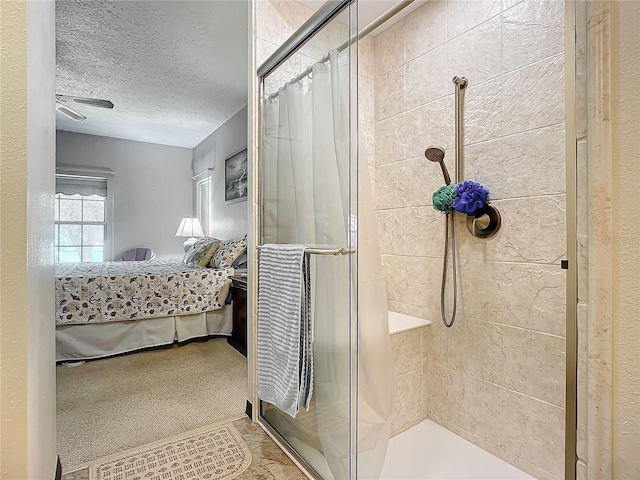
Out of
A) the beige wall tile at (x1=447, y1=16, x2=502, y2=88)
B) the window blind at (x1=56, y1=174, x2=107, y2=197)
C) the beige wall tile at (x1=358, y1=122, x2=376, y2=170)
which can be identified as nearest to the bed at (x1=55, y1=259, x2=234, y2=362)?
the beige wall tile at (x1=358, y1=122, x2=376, y2=170)

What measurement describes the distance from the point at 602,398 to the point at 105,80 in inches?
176

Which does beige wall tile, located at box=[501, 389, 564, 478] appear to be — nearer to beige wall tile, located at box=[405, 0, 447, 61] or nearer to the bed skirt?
beige wall tile, located at box=[405, 0, 447, 61]

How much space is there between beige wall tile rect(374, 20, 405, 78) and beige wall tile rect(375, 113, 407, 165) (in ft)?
1.11

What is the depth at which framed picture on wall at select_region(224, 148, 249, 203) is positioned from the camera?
13.5 ft

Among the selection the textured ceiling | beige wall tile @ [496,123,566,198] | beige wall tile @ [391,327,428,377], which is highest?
the textured ceiling

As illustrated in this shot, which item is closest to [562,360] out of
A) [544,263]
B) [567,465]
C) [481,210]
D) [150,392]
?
[544,263]

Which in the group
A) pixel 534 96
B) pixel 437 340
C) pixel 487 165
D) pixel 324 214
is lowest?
pixel 437 340

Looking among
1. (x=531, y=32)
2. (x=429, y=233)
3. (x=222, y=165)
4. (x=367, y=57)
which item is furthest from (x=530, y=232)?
(x=222, y=165)

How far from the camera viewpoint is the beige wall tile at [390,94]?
214 cm

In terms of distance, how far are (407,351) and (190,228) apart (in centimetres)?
431

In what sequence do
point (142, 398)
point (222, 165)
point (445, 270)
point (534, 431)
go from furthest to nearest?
point (222, 165)
point (142, 398)
point (445, 270)
point (534, 431)

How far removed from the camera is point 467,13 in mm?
1756

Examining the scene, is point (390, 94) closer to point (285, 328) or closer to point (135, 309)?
point (285, 328)

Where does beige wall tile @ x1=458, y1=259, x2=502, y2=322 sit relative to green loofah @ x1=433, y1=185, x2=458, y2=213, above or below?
below
